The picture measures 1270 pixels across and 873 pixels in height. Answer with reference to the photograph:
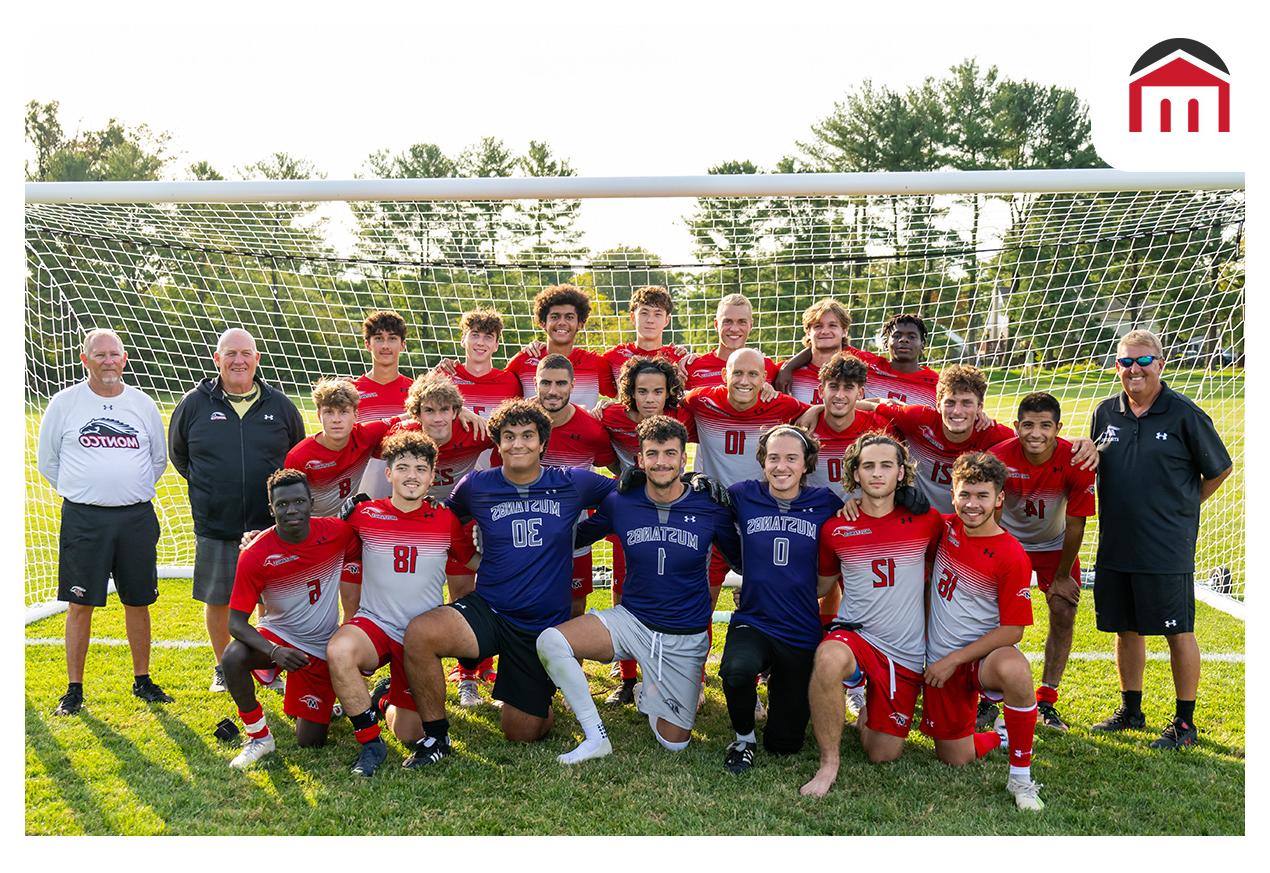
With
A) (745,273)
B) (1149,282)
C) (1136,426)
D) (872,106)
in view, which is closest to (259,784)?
(1136,426)

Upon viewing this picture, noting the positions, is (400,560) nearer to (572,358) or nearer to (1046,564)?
(572,358)

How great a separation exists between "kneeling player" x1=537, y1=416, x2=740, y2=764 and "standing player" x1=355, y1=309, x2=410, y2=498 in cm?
174

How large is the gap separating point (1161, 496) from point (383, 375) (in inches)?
159

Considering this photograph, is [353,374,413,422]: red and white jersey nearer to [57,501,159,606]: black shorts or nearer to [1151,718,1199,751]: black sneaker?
[57,501,159,606]: black shorts

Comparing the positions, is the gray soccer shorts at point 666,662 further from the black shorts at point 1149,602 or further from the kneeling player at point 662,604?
the black shorts at point 1149,602

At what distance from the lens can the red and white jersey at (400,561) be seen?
435 cm

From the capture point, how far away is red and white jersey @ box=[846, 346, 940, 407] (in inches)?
211

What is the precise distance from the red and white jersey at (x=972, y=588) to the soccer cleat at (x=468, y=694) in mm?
2229

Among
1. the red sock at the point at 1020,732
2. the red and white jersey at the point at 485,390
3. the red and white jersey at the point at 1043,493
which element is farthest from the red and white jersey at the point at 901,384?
the red and white jersey at the point at 485,390

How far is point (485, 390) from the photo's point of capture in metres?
5.70

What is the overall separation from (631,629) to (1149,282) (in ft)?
22.5

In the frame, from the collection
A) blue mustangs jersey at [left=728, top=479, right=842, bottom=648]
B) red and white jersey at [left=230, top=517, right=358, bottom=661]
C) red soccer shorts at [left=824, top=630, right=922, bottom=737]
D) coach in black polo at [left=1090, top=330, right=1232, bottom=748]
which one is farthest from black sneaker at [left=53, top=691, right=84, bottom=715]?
coach in black polo at [left=1090, top=330, right=1232, bottom=748]

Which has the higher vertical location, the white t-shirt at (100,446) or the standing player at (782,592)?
the white t-shirt at (100,446)

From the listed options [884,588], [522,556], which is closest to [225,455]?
[522,556]
